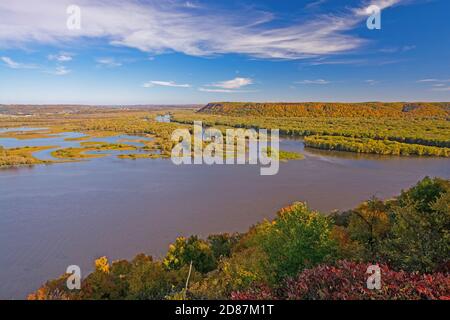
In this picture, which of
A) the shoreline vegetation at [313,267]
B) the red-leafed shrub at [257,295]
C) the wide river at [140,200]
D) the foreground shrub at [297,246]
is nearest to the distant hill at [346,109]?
the wide river at [140,200]

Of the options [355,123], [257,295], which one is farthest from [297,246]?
[355,123]

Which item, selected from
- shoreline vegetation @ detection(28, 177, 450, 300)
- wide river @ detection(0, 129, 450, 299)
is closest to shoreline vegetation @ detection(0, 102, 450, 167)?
wide river @ detection(0, 129, 450, 299)

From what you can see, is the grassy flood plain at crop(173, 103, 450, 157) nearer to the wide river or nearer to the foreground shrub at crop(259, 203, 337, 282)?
the wide river

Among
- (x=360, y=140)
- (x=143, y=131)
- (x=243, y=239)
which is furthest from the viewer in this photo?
(x=143, y=131)

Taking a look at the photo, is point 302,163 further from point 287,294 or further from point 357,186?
point 287,294

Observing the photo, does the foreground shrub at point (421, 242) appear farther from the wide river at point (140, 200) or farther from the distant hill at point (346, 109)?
the distant hill at point (346, 109)
